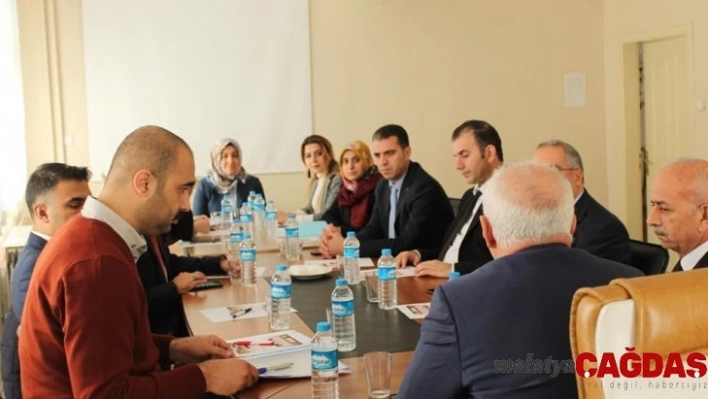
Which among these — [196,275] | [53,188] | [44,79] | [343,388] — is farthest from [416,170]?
[44,79]

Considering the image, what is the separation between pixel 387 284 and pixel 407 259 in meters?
0.70

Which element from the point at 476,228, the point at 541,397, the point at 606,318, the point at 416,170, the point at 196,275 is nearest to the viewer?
the point at 606,318

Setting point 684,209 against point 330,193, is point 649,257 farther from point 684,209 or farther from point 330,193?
point 330,193

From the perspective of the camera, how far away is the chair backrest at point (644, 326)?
115cm

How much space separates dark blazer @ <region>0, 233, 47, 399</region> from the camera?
2322 millimetres

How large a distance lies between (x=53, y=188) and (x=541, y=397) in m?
2.06

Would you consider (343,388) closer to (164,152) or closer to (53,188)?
(164,152)

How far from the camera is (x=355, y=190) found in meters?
5.02

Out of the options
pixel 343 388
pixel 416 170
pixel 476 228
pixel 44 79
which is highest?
pixel 44 79

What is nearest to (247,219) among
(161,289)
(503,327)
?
(161,289)

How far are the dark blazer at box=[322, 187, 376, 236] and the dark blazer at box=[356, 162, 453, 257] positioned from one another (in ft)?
2.51

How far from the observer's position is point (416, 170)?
4.19 m

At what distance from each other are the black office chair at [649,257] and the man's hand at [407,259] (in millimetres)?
961

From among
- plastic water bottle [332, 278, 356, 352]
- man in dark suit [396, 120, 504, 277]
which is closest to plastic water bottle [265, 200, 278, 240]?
man in dark suit [396, 120, 504, 277]
